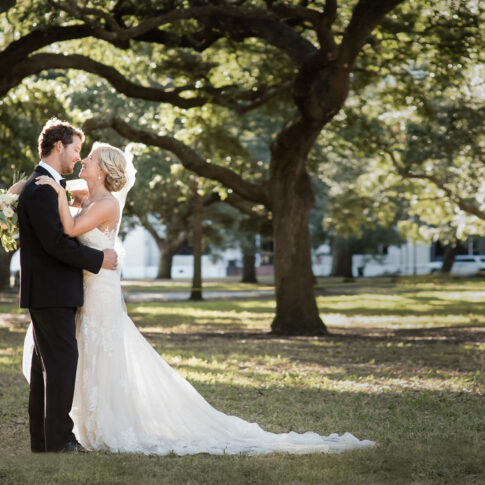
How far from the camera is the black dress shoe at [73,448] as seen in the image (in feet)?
19.6

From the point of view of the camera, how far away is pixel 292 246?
16641 millimetres

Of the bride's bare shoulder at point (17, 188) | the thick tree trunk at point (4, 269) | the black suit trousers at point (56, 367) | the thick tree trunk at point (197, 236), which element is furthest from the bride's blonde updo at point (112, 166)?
the thick tree trunk at point (4, 269)

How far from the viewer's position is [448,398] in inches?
345

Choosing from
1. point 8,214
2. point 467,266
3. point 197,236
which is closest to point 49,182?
point 8,214

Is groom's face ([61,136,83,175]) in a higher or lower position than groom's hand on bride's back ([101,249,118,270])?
higher

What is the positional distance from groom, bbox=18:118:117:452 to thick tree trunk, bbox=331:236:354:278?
4223cm

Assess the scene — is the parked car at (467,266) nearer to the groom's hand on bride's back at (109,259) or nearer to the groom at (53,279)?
the groom's hand on bride's back at (109,259)

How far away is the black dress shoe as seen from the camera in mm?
5960

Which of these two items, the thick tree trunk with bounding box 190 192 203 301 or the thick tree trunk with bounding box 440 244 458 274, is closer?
the thick tree trunk with bounding box 190 192 203 301

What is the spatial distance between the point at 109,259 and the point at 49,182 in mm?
781

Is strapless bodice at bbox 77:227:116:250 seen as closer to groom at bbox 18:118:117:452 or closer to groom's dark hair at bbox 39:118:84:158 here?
groom at bbox 18:118:117:452

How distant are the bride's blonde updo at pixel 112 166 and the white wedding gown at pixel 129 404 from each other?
407mm

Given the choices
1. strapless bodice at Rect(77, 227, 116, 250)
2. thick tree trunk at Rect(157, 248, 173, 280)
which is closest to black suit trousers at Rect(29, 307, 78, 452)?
strapless bodice at Rect(77, 227, 116, 250)

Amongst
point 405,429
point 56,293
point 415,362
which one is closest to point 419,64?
point 415,362
